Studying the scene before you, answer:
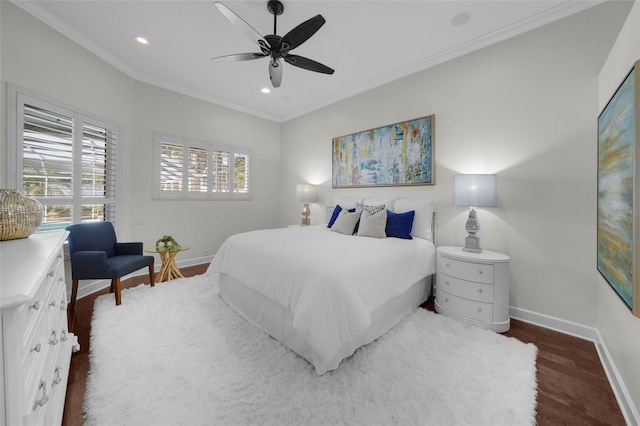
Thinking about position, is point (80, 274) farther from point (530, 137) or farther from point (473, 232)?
point (530, 137)

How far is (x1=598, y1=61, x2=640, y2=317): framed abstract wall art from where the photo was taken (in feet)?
4.03

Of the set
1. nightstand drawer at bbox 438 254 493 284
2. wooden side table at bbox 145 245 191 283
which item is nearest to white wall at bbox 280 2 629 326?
nightstand drawer at bbox 438 254 493 284

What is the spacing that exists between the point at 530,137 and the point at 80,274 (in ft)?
15.6

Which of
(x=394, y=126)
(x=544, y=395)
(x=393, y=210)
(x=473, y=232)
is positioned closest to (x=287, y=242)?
(x=393, y=210)

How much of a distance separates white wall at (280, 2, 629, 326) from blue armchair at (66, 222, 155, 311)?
3.65 metres

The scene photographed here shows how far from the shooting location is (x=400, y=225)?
2.91m

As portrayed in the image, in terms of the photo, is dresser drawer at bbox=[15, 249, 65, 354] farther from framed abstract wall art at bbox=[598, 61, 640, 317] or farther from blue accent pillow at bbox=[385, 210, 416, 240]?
blue accent pillow at bbox=[385, 210, 416, 240]

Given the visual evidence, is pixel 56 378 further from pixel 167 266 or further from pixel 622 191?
pixel 622 191

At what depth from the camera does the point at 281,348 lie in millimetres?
1994

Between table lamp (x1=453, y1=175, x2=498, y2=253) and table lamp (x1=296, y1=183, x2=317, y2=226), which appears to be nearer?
table lamp (x1=453, y1=175, x2=498, y2=253)

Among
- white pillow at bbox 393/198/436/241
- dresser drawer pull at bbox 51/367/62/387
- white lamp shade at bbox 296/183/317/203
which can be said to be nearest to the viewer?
dresser drawer pull at bbox 51/367/62/387

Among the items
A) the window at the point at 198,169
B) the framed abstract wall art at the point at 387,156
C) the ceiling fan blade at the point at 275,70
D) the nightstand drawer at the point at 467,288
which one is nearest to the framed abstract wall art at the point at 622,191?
the nightstand drawer at the point at 467,288

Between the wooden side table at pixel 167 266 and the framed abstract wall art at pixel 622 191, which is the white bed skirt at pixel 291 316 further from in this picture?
the framed abstract wall art at pixel 622 191

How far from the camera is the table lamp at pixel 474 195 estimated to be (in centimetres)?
247
